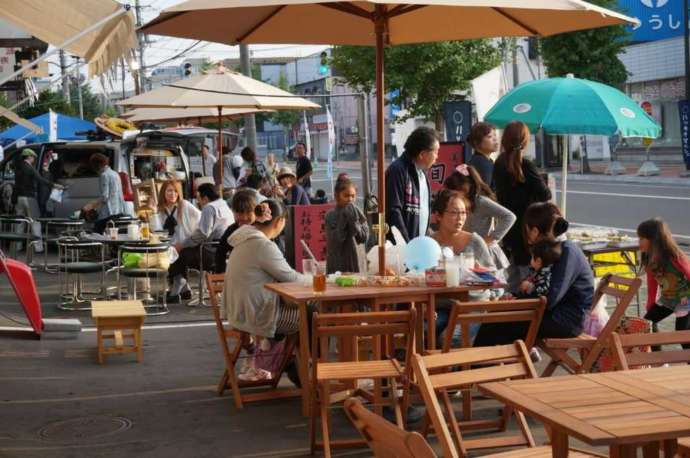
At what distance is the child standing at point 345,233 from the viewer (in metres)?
8.88

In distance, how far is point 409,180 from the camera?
809 cm

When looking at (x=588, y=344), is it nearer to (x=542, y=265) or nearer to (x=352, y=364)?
(x=542, y=265)

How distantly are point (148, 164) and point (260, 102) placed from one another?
6.43 m

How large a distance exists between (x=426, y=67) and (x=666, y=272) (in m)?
24.5

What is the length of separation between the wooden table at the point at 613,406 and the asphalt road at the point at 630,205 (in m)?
12.8

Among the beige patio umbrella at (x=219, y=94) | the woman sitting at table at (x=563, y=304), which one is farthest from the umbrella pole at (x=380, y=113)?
the beige patio umbrella at (x=219, y=94)

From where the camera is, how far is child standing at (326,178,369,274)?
8.88 m

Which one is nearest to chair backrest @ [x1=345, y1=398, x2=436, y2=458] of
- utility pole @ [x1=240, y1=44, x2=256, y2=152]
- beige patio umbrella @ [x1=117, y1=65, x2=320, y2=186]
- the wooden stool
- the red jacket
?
the red jacket

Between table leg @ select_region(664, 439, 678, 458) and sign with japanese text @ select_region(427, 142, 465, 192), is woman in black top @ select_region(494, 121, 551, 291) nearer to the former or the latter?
sign with japanese text @ select_region(427, 142, 465, 192)

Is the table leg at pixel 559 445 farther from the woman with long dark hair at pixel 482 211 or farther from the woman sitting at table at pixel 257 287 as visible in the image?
the woman with long dark hair at pixel 482 211

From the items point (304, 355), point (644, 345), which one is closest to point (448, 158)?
point (304, 355)

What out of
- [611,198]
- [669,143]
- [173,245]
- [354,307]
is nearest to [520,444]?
[354,307]

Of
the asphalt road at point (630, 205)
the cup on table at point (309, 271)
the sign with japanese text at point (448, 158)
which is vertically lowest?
the asphalt road at point (630, 205)

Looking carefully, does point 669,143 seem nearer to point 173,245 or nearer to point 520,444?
point 173,245
